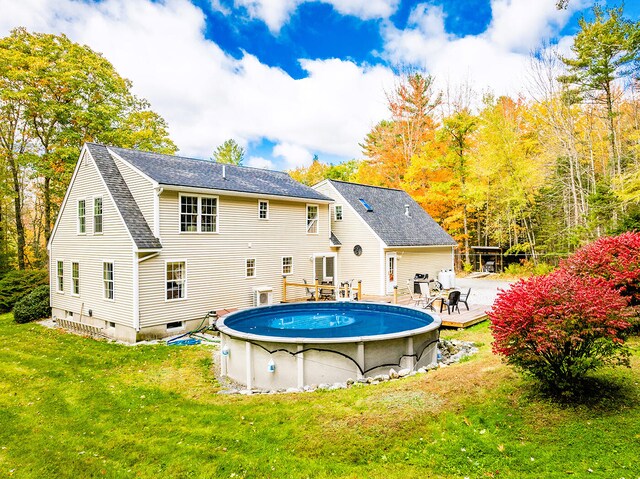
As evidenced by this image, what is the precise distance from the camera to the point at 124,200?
1326cm

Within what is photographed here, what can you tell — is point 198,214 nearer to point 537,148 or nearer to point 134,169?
point 134,169

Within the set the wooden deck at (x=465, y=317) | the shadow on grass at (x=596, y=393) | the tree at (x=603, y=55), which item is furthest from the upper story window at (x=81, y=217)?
the tree at (x=603, y=55)

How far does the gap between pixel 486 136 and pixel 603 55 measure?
7.90 m

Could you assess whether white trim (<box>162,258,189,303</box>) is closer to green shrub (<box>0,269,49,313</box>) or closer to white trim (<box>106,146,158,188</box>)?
white trim (<box>106,146,158,188</box>)

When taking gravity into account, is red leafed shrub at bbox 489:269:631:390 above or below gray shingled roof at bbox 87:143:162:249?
below

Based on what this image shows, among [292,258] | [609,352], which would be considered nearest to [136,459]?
[609,352]

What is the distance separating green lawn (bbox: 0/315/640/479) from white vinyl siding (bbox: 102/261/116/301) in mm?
5695

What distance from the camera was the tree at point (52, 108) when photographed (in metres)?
21.1

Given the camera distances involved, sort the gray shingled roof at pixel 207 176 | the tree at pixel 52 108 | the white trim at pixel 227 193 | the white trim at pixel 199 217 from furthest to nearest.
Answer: the tree at pixel 52 108, the gray shingled roof at pixel 207 176, the white trim at pixel 199 217, the white trim at pixel 227 193

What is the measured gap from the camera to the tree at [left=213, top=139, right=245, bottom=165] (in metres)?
40.3

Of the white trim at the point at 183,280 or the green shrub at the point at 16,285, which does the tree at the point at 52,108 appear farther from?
the white trim at the point at 183,280

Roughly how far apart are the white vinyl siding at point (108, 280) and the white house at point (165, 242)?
0.14ft

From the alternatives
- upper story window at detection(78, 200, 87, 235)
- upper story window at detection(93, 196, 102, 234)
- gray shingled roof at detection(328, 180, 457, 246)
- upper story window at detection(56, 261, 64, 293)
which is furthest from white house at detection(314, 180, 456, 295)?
upper story window at detection(56, 261, 64, 293)

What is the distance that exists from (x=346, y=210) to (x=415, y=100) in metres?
18.3
